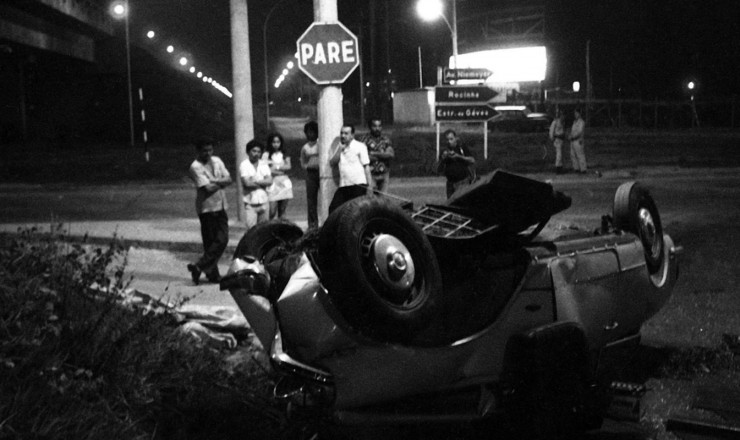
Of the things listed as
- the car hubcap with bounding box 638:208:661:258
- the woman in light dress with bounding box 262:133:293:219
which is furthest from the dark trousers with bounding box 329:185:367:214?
the woman in light dress with bounding box 262:133:293:219

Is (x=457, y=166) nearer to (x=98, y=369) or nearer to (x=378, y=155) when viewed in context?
(x=378, y=155)

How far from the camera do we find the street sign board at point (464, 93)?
2492 centimetres

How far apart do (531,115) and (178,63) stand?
7717cm

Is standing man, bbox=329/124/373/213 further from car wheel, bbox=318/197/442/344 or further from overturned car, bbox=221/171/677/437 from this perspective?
car wheel, bbox=318/197/442/344

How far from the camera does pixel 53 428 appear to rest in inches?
179

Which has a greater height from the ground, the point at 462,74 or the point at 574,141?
the point at 462,74

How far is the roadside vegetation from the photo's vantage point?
470 centimetres

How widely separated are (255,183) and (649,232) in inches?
266

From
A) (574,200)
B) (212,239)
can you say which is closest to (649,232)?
(212,239)

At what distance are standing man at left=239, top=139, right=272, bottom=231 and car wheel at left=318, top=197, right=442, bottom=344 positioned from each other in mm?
7775

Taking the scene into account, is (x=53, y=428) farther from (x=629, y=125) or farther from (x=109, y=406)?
(x=629, y=125)

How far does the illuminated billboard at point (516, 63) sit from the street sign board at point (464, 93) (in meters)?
39.5

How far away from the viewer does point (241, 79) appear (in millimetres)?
17078

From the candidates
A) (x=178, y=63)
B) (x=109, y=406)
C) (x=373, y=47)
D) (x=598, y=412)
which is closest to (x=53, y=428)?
(x=109, y=406)
